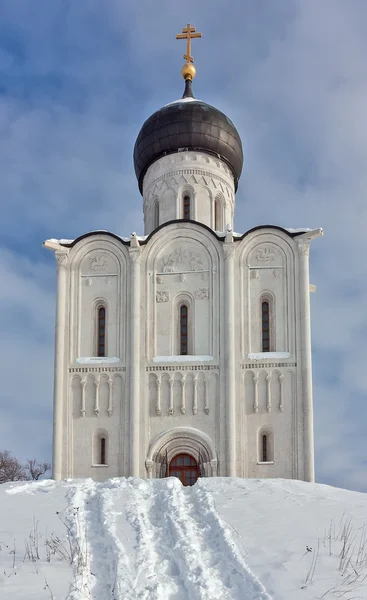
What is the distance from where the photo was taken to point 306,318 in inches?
730

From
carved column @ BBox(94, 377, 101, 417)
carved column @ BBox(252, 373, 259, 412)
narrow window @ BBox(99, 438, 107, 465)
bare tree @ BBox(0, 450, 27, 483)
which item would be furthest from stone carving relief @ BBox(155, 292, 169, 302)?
bare tree @ BBox(0, 450, 27, 483)

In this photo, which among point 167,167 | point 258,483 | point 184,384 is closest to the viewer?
point 258,483

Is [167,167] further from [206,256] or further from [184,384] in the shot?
[184,384]

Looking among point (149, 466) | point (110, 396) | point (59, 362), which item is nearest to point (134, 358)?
point (110, 396)

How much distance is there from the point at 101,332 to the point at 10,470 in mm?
18036

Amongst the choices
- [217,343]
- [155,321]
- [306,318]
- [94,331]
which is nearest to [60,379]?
[94,331]

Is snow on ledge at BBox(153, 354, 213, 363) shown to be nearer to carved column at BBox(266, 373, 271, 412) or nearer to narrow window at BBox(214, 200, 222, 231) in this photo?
carved column at BBox(266, 373, 271, 412)

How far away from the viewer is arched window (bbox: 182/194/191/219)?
21812 mm

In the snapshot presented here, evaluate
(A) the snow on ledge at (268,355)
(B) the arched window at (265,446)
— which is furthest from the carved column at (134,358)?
(B) the arched window at (265,446)

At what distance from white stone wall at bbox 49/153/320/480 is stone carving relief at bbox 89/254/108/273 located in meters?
0.03

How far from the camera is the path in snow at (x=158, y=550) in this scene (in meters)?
7.35

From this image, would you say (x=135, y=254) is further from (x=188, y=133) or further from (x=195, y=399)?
(x=188, y=133)

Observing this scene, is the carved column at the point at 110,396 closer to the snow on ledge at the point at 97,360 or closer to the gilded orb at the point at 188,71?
the snow on ledge at the point at 97,360

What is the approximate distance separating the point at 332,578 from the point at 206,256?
12438mm
